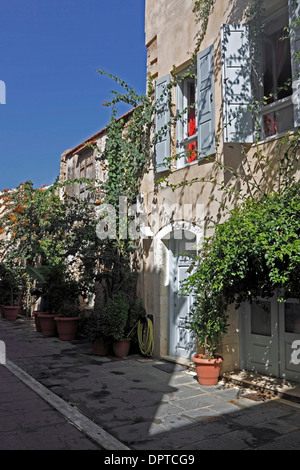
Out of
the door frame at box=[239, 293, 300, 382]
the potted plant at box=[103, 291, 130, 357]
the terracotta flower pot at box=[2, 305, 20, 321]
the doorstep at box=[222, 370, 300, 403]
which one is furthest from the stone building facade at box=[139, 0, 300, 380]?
the terracotta flower pot at box=[2, 305, 20, 321]

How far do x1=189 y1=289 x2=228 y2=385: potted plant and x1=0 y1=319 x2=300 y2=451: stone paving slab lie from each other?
0.21m

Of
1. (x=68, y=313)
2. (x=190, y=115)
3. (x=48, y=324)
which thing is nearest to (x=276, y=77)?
(x=190, y=115)

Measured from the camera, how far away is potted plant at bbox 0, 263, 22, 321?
607 inches

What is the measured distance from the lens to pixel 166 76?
8773mm

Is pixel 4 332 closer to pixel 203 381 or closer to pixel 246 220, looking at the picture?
pixel 203 381

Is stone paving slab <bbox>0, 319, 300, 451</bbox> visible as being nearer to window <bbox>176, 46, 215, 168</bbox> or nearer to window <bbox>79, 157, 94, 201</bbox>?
window <bbox>176, 46, 215, 168</bbox>

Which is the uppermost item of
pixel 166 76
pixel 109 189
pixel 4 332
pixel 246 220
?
pixel 166 76

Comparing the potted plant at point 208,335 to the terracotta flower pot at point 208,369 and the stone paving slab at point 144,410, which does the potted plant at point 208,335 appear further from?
the stone paving slab at point 144,410

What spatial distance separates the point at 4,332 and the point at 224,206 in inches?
336

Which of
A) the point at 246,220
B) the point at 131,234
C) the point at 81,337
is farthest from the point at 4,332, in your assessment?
the point at 246,220

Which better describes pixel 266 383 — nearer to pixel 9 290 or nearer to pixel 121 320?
pixel 121 320

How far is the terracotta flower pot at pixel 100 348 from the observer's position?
28.8 ft

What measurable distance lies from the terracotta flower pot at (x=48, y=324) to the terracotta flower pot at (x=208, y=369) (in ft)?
19.4

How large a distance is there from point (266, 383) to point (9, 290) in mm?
11907
